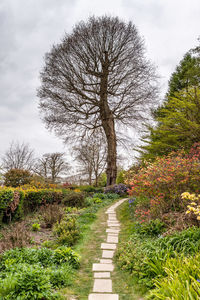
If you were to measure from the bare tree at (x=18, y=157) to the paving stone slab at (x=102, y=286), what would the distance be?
2110 centimetres

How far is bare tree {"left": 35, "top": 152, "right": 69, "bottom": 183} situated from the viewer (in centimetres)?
2136

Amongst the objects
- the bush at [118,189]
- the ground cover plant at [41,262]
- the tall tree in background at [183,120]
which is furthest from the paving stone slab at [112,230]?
the bush at [118,189]

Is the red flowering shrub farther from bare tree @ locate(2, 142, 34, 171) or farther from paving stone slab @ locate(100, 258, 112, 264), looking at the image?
bare tree @ locate(2, 142, 34, 171)

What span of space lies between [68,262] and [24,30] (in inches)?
290

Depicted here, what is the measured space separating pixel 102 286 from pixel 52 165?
19.0m

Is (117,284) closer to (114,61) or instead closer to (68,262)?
(68,262)

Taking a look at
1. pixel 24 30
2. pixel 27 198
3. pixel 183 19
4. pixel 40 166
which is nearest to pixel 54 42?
pixel 24 30

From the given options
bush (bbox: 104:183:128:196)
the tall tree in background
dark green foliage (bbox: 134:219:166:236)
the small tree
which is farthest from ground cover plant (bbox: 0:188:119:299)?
bush (bbox: 104:183:128:196)

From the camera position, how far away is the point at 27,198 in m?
8.01

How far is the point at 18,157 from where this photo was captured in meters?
23.1

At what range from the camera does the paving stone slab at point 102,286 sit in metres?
3.01

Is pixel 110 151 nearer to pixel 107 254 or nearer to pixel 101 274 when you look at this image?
pixel 107 254

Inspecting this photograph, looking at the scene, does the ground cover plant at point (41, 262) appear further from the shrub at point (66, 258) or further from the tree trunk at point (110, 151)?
the tree trunk at point (110, 151)

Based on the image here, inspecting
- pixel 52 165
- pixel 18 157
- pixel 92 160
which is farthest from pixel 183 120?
pixel 18 157
